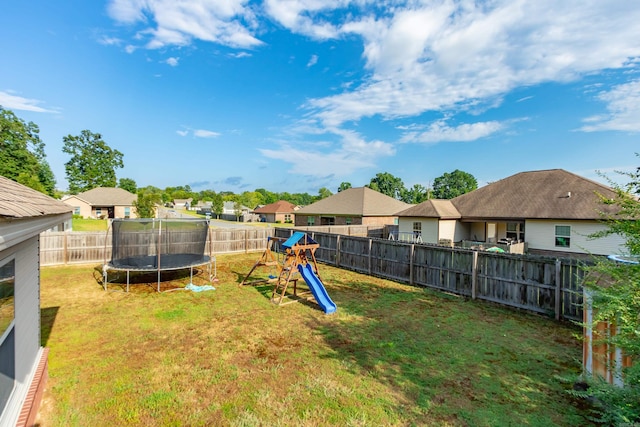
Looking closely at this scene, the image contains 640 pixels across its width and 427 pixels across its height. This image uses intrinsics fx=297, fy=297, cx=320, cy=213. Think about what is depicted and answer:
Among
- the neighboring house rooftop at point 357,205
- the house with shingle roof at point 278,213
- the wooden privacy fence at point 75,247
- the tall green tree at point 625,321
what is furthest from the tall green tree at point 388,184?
the tall green tree at point 625,321

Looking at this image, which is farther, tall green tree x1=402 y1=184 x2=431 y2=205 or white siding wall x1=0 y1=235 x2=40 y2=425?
tall green tree x1=402 y1=184 x2=431 y2=205

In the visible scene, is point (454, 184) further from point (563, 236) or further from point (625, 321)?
point (625, 321)

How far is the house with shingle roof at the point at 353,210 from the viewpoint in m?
26.1

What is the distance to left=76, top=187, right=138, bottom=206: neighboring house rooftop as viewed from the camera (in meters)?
39.3

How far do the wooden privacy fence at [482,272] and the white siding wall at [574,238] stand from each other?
28.6ft

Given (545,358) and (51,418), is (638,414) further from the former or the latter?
(51,418)

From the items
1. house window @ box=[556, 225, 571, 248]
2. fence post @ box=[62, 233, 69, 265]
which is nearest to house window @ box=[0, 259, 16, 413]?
fence post @ box=[62, 233, 69, 265]

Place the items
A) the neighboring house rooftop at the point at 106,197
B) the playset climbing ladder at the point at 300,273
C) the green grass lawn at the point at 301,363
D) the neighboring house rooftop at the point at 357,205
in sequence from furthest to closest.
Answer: the neighboring house rooftop at the point at 106,197 → the neighboring house rooftop at the point at 357,205 → the playset climbing ladder at the point at 300,273 → the green grass lawn at the point at 301,363

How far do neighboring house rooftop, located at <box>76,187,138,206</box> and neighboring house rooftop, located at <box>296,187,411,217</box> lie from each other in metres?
26.7

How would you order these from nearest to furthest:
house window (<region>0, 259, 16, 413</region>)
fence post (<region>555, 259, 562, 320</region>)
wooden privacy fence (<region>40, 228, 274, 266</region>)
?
house window (<region>0, 259, 16, 413</region>) → fence post (<region>555, 259, 562, 320</region>) → wooden privacy fence (<region>40, 228, 274, 266</region>)

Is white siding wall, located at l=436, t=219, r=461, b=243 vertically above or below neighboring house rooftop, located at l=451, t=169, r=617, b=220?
below

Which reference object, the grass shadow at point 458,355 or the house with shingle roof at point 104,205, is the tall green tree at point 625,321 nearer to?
the grass shadow at point 458,355

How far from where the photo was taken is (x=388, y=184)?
71.6 m

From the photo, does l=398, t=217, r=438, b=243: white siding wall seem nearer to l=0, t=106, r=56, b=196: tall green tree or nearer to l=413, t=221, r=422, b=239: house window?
l=413, t=221, r=422, b=239: house window
